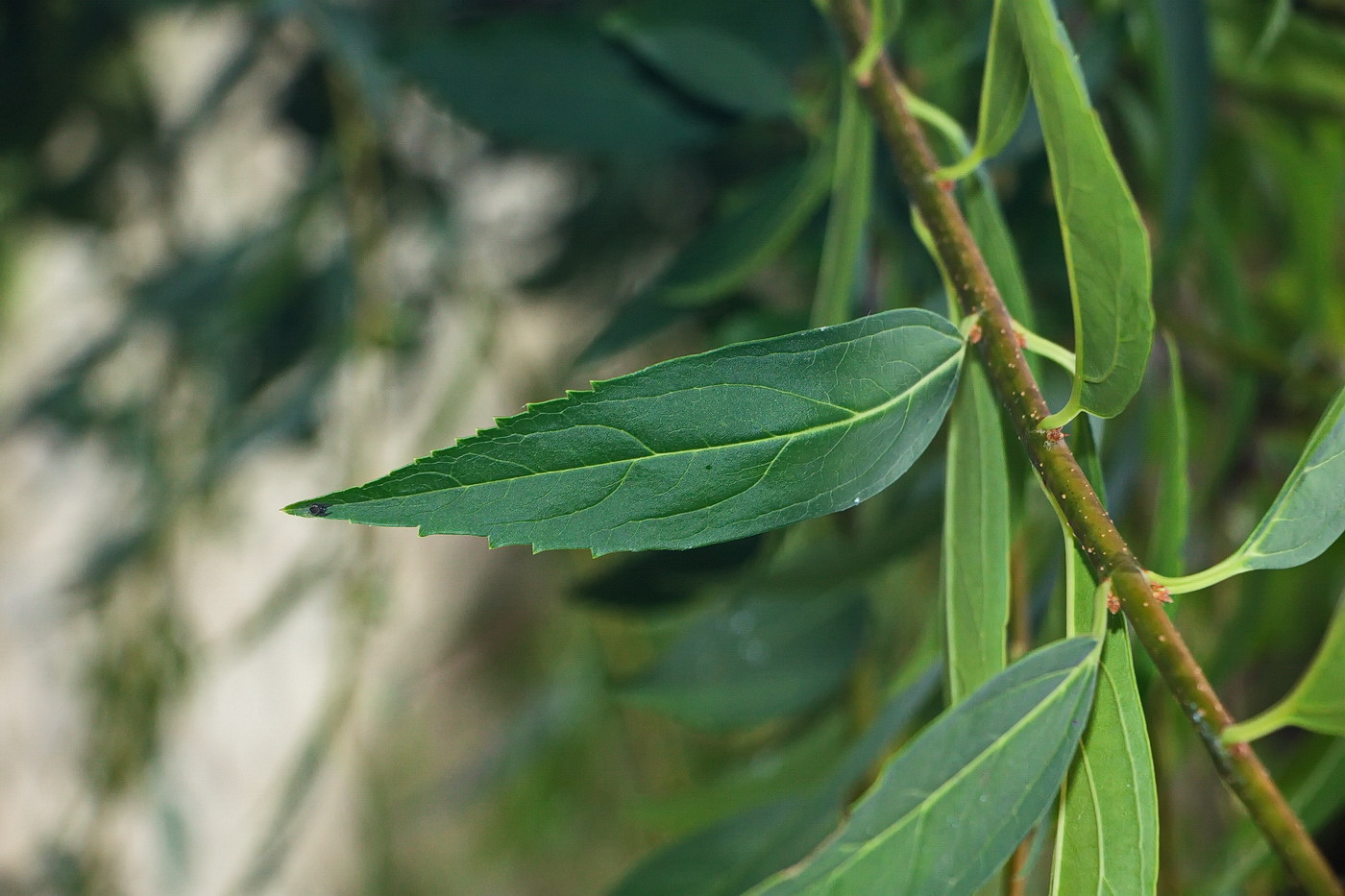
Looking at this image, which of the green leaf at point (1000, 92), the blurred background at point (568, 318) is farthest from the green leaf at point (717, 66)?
the green leaf at point (1000, 92)

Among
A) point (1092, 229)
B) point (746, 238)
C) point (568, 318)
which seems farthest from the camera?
point (568, 318)

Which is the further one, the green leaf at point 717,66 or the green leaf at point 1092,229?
the green leaf at point 717,66

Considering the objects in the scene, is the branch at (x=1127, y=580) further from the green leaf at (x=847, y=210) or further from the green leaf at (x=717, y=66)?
the green leaf at (x=717, y=66)

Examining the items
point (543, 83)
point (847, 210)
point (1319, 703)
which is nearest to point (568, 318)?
point (543, 83)

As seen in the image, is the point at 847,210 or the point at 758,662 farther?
the point at 758,662

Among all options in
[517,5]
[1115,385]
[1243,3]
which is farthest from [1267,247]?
[1115,385]

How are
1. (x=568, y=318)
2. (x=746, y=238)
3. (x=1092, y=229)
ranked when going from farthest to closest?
(x=568, y=318), (x=746, y=238), (x=1092, y=229)

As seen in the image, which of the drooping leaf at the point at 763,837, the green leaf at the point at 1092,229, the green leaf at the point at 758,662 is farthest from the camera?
the green leaf at the point at 758,662

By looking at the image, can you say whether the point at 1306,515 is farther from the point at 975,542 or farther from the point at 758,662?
the point at 758,662

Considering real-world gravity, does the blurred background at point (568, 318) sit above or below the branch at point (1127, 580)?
above
